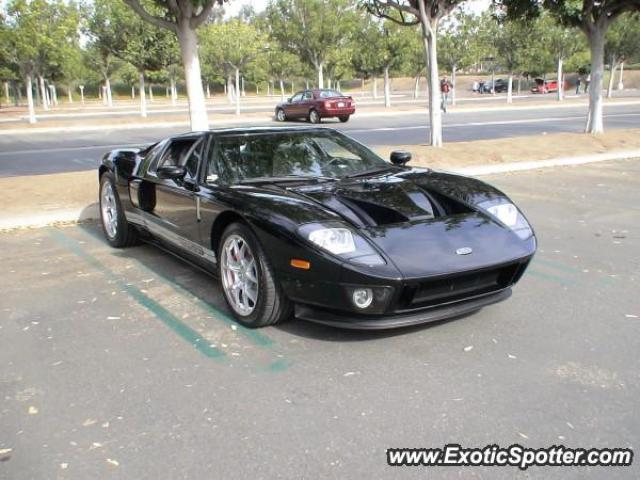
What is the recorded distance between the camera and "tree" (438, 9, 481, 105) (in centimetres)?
4028

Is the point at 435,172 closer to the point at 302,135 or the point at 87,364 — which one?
the point at 302,135

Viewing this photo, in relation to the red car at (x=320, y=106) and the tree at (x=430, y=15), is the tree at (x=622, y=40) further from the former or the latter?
the tree at (x=430, y=15)

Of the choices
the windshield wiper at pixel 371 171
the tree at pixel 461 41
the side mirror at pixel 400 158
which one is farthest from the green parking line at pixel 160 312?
the tree at pixel 461 41

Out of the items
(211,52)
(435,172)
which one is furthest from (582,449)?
(211,52)

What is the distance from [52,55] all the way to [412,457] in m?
29.2

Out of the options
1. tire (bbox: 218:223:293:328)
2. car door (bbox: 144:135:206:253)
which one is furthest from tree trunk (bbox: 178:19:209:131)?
tire (bbox: 218:223:293:328)

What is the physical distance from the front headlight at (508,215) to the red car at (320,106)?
76.3 ft

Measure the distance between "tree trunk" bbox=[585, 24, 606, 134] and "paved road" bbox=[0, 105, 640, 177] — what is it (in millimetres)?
3254

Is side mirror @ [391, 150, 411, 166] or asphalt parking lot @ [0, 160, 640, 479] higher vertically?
side mirror @ [391, 150, 411, 166]

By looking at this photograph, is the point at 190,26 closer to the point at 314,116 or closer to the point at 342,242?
the point at 342,242

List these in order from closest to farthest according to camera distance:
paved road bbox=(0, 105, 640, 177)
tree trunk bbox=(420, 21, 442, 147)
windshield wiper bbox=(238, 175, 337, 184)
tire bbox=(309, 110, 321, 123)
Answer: windshield wiper bbox=(238, 175, 337, 184) → tree trunk bbox=(420, 21, 442, 147) → paved road bbox=(0, 105, 640, 177) → tire bbox=(309, 110, 321, 123)

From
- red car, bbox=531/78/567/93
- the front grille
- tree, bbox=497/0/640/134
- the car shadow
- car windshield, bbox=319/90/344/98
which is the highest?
tree, bbox=497/0/640/134

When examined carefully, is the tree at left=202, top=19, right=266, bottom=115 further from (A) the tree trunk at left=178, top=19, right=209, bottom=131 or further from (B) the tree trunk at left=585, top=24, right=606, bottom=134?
(A) the tree trunk at left=178, top=19, right=209, bottom=131

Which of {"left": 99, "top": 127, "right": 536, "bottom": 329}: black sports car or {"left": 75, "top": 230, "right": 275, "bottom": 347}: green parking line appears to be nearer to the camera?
{"left": 99, "top": 127, "right": 536, "bottom": 329}: black sports car
